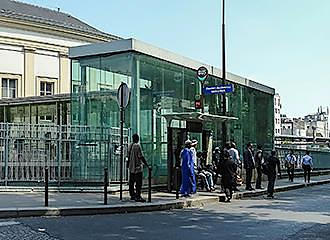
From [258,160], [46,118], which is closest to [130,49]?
[258,160]

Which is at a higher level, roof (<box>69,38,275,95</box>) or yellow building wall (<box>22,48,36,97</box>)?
yellow building wall (<box>22,48,36,97</box>)

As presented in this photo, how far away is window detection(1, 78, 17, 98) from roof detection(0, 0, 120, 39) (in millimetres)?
5327

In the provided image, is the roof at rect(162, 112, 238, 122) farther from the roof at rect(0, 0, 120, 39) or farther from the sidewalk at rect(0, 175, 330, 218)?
the roof at rect(0, 0, 120, 39)

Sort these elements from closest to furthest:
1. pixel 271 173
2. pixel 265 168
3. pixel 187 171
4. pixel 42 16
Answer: pixel 187 171, pixel 271 173, pixel 265 168, pixel 42 16

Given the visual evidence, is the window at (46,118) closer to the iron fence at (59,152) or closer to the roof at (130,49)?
the roof at (130,49)

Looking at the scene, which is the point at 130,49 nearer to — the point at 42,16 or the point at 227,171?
the point at 227,171

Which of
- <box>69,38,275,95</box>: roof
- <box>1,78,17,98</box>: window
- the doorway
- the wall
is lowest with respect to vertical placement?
the doorway

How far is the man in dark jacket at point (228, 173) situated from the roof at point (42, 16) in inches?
1329

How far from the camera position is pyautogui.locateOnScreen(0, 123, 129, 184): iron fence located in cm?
2028

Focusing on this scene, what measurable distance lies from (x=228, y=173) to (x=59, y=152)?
5974mm

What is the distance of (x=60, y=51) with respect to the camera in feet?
172

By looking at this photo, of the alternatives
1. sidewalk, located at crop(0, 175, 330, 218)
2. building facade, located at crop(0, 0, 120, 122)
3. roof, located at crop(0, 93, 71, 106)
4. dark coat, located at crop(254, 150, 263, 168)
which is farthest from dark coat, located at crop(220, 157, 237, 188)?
building facade, located at crop(0, 0, 120, 122)

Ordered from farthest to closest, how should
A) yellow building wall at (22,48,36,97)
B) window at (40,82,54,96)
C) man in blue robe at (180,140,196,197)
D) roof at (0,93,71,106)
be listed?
window at (40,82,54,96)
yellow building wall at (22,48,36,97)
roof at (0,93,71,106)
man in blue robe at (180,140,196,197)

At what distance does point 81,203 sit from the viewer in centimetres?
1620
